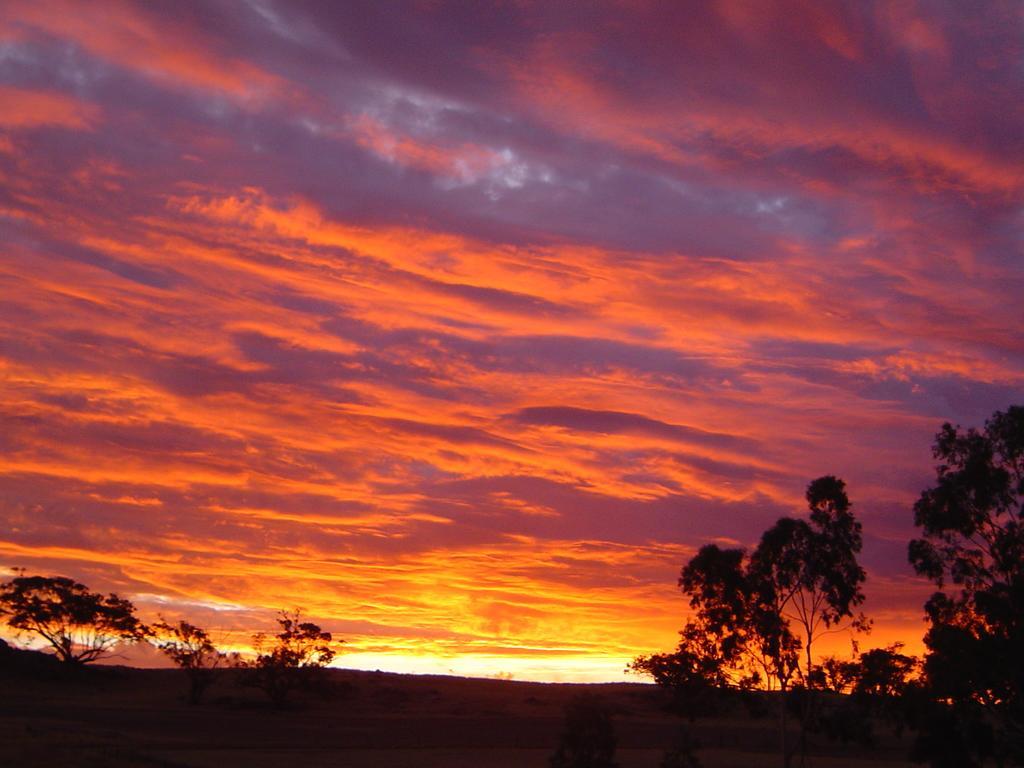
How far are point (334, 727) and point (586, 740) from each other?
48.4 meters

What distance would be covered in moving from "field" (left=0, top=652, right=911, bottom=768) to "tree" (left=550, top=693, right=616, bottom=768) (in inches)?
649

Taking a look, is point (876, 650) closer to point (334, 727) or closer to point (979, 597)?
point (979, 597)

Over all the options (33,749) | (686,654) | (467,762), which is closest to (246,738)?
(467,762)

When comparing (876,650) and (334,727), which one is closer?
(876,650)

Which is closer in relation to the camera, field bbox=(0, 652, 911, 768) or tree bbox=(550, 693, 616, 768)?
tree bbox=(550, 693, 616, 768)

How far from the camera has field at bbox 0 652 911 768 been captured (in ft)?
170

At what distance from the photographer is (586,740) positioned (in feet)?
117

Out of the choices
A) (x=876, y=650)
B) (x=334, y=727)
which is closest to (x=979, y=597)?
(x=876, y=650)

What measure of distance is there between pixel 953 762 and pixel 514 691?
87772mm

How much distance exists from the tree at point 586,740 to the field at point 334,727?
54.1ft

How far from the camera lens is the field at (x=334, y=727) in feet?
170

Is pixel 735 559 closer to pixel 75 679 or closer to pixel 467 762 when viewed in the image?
pixel 467 762

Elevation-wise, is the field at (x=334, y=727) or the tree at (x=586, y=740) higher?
the tree at (x=586, y=740)

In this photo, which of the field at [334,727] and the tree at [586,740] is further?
the field at [334,727]
